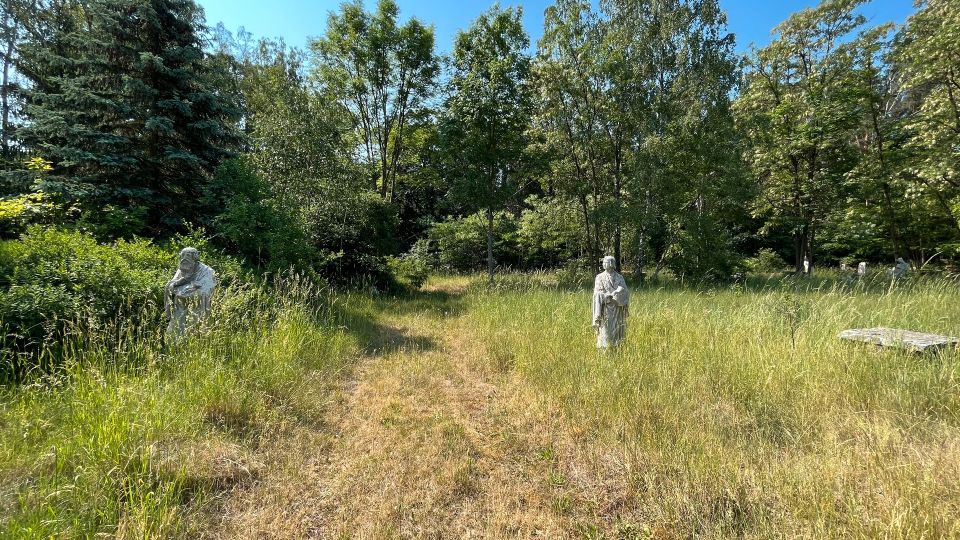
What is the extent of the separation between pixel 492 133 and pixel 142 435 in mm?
11201

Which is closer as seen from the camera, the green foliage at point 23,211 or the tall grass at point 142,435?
the tall grass at point 142,435

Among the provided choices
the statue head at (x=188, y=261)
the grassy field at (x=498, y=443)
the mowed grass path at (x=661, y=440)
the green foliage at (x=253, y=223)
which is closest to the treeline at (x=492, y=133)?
the green foliage at (x=253, y=223)

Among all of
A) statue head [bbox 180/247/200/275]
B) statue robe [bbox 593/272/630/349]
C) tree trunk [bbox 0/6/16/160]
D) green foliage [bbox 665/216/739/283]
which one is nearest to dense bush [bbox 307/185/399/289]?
statue head [bbox 180/247/200/275]

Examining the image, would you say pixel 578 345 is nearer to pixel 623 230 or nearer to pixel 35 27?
pixel 623 230

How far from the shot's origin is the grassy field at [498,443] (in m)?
1.97

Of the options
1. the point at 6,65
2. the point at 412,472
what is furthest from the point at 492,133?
the point at 6,65

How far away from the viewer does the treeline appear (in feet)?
25.5

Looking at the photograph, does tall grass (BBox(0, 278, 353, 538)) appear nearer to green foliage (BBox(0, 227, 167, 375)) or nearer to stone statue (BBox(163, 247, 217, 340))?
stone statue (BBox(163, 247, 217, 340))

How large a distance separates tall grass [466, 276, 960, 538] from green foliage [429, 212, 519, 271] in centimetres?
1320

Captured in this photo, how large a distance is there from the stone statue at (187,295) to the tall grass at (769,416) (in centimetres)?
365

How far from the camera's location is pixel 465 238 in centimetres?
1858

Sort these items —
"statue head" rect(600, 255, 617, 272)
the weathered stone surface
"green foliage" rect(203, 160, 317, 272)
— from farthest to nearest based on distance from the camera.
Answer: "green foliage" rect(203, 160, 317, 272)
"statue head" rect(600, 255, 617, 272)
the weathered stone surface

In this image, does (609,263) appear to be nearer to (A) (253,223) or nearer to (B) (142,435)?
(B) (142,435)

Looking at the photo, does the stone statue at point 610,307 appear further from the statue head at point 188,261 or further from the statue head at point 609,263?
the statue head at point 188,261
